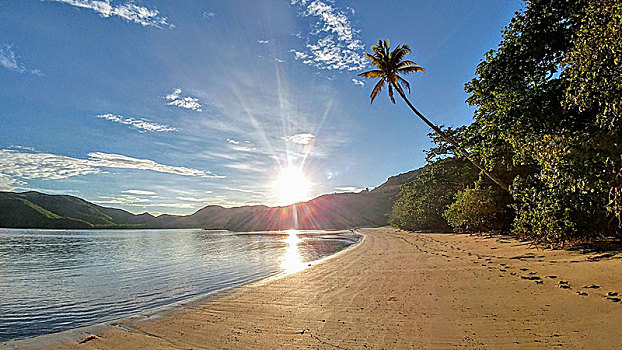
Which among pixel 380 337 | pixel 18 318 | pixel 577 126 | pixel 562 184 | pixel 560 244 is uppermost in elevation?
pixel 577 126

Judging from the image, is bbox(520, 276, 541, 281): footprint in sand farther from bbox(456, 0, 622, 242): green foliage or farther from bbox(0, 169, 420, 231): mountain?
bbox(0, 169, 420, 231): mountain

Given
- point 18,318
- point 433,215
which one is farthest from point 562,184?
point 433,215

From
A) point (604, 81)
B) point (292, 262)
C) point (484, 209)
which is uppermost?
point (604, 81)

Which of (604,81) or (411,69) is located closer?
(604,81)

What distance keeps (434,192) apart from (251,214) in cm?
10471

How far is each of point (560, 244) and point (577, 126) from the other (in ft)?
16.7

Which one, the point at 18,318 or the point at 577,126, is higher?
the point at 577,126

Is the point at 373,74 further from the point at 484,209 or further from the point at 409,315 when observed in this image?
the point at 409,315

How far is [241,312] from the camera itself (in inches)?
277

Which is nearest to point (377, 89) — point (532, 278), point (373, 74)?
point (373, 74)

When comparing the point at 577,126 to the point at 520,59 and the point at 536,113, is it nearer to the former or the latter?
the point at 536,113

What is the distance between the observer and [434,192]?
118 feet

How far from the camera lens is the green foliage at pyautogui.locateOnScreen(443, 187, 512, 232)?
21278 mm

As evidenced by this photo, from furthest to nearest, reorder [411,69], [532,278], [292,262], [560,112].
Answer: [411,69], [292,262], [560,112], [532,278]
